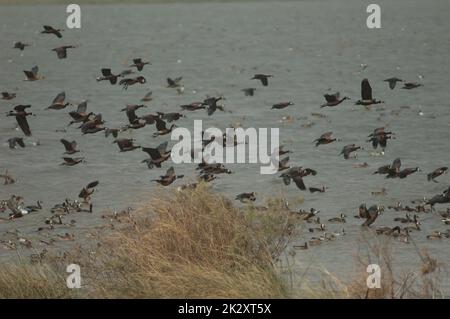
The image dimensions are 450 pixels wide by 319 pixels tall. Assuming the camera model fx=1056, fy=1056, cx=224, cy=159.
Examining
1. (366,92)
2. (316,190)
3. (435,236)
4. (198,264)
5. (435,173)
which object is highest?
(366,92)

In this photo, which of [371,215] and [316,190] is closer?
[371,215]

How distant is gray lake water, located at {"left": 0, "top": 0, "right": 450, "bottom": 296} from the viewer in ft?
62.6

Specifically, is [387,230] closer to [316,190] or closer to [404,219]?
[404,219]

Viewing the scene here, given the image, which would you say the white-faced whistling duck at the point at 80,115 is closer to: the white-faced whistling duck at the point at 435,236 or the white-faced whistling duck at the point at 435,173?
the white-faced whistling duck at the point at 435,173

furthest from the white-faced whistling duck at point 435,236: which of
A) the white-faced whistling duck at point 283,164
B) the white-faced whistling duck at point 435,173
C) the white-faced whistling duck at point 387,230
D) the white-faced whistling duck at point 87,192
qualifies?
the white-faced whistling duck at point 87,192

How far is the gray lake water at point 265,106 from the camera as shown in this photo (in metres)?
19.1

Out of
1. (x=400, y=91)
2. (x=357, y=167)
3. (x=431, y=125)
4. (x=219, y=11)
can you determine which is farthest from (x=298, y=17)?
(x=357, y=167)

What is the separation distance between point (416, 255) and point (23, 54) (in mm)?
47385

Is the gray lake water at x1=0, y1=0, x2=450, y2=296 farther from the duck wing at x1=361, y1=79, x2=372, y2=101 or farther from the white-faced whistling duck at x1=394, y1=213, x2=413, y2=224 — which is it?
the duck wing at x1=361, y1=79, x2=372, y2=101

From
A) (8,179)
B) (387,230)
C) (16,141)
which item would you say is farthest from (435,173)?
(8,179)

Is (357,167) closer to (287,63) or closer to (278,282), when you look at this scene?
(278,282)

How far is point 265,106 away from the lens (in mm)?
32344

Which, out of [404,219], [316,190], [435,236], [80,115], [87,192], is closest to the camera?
[435,236]

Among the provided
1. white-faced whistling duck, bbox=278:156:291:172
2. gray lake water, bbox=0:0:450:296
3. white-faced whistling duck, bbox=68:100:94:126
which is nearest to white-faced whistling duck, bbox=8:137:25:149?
gray lake water, bbox=0:0:450:296
